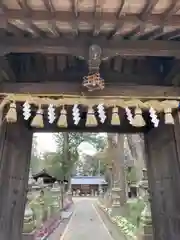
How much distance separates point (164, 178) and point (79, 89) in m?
2.18

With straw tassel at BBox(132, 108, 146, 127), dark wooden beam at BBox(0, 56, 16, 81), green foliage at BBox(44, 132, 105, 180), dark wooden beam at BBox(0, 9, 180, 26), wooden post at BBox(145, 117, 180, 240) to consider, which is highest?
green foliage at BBox(44, 132, 105, 180)

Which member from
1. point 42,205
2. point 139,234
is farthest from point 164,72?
point 42,205

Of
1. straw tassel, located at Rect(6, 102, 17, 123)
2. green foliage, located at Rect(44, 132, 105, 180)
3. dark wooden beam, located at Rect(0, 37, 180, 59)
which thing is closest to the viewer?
dark wooden beam, located at Rect(0, 37, 180, 59)

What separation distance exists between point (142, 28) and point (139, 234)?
303 inches

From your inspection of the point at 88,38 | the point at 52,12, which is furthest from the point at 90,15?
the point at 88,38

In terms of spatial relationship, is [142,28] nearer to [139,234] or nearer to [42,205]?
[139,234]

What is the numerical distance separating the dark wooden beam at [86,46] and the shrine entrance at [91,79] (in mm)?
12

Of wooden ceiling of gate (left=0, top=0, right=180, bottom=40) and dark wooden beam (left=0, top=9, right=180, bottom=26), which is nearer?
wooden ceiling of gate (left=0, top=0, right=180, bottom=40)

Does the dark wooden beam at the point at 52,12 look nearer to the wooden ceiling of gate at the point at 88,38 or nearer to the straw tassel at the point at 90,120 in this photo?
the wooden ceiling of gate at the point at 88,38

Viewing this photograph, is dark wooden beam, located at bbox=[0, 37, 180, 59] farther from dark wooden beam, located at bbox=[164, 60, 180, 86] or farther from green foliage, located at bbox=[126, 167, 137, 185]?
green foliage, located at bbox=[126, 167, 137, 185]

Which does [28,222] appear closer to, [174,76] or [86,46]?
[174,76]

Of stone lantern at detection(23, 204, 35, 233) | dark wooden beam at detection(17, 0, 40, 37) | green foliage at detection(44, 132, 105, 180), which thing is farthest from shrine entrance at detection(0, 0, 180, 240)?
green foliage at detection(44, 132, 105, 180)

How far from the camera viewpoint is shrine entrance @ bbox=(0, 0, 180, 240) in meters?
2.85

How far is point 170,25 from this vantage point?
2949mm
